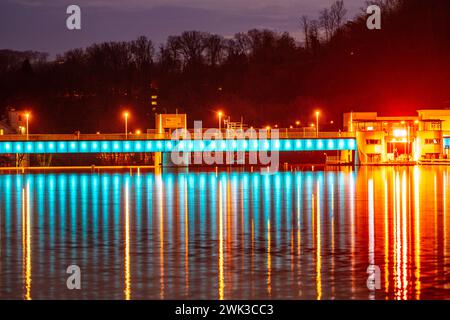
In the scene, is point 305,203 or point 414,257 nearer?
point 414,257

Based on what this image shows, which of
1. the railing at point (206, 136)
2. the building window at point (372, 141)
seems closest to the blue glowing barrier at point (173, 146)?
the railing at point (206, 136)

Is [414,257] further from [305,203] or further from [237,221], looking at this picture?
[305,203]

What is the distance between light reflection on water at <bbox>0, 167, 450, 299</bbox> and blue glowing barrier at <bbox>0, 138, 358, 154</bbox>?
67157 mm

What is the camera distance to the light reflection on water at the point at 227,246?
2355cm

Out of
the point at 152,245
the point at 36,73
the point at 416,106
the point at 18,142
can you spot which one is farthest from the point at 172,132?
the point at 152,245

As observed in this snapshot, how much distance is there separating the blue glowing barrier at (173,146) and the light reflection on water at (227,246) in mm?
67157

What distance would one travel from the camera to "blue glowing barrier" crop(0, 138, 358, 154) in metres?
125

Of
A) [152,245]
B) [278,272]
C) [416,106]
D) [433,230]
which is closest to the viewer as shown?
[278,272]

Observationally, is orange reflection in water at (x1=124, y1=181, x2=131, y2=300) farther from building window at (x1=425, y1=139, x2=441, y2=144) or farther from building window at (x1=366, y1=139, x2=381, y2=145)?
building window at (x1=425, y1=139, x2=441, y2=144)

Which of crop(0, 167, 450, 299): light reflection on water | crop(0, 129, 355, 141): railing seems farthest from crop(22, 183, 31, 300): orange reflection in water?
crop(0, 129, 355, 141): railing

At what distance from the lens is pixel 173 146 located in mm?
125312

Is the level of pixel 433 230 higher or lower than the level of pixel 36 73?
lower
